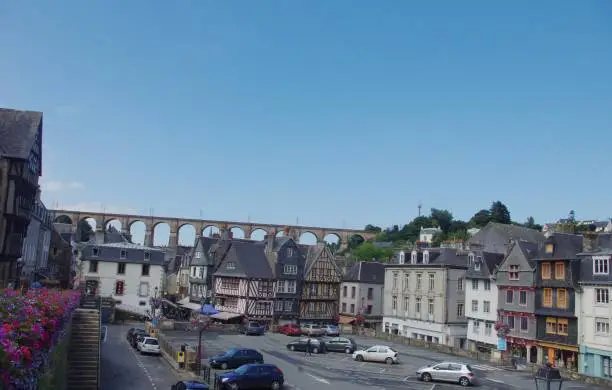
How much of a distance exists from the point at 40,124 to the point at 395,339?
1359 inches

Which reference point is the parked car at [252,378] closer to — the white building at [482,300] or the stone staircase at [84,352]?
the stone staircase at [84,352]

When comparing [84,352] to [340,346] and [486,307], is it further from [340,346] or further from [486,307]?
[486,307]

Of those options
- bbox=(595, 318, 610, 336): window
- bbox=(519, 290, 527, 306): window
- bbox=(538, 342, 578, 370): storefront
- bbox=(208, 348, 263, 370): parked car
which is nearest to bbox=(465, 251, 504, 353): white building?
bbox=(519, 290, 527, 306): window

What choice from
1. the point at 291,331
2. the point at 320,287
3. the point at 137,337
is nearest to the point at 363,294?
the point at 320,287

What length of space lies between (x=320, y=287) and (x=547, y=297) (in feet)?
96.9

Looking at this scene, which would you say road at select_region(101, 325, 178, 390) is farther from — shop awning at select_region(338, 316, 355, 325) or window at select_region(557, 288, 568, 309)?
shop awning at select_region(338, 316, 355, 325)

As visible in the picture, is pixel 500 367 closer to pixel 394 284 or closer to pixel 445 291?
pixel 445 291

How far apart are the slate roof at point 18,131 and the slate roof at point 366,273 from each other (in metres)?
40.2

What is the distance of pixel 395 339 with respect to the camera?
171ft

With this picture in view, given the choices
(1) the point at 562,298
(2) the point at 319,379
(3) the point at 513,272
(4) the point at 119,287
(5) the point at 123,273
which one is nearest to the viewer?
(2) the point at 319,379

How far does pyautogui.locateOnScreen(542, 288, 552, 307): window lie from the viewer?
137 ft

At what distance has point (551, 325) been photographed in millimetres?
41500

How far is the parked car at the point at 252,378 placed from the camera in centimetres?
2661

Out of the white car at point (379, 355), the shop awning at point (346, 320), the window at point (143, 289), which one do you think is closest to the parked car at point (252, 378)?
the white car at point (379, 355)
